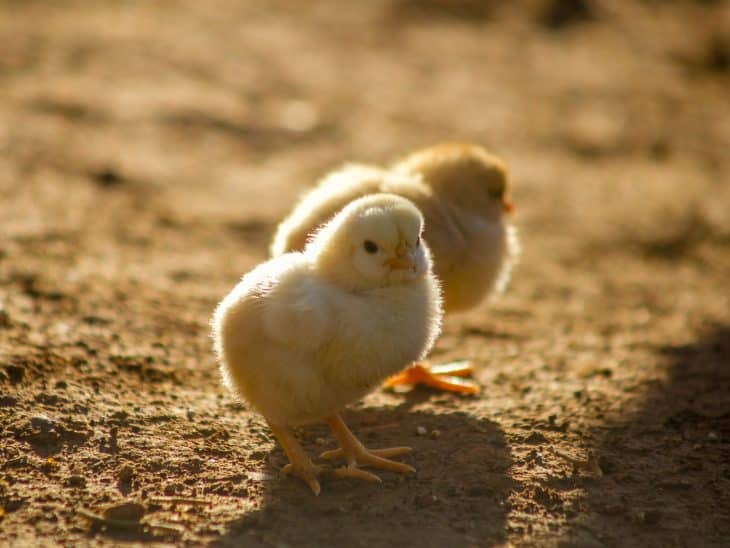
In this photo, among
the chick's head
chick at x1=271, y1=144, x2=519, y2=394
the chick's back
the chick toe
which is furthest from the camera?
the chick's head

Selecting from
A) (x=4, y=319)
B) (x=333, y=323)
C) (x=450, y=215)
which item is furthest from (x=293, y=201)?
(x=333, y=323)

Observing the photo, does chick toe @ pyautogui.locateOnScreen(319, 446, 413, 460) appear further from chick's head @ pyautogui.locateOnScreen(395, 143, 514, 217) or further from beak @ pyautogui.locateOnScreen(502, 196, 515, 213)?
beak @ pyautogui.locateOnScreen(502, 196, 515, 213)

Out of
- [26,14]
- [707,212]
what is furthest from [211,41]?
[707,212]

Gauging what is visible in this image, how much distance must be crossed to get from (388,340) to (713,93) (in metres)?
7.78

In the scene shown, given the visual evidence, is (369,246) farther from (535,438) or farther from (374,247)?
(535,438)

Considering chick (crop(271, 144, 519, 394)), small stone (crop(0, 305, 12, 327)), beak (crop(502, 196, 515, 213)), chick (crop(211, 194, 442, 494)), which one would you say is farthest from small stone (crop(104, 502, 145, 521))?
beak (crop(502, 196, 515, 213))

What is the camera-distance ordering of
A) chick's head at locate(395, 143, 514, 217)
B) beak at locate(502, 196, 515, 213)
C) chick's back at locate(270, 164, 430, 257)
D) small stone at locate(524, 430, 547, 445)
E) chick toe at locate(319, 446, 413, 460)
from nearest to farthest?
chick toe at locate(319, 446, 413, 460) → small stone at locate(524, 430, 547, 445) → chick's back at locate(270, 164, 430, 257) → chick's head at locate(395, 143, 514, 217) → beak at locate(502, 196, 515, 213)

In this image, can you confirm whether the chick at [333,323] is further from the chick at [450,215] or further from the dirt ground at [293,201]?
the chick at [450,215]

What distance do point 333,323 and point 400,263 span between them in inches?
15.8

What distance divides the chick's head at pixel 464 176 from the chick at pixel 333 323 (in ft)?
4.07

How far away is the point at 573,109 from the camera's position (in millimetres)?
9477

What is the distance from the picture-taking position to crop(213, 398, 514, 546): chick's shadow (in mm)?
3279

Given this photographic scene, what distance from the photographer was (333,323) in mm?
3436

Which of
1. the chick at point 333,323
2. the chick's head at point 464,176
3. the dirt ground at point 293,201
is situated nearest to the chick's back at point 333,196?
the chick's head at point 464,176
